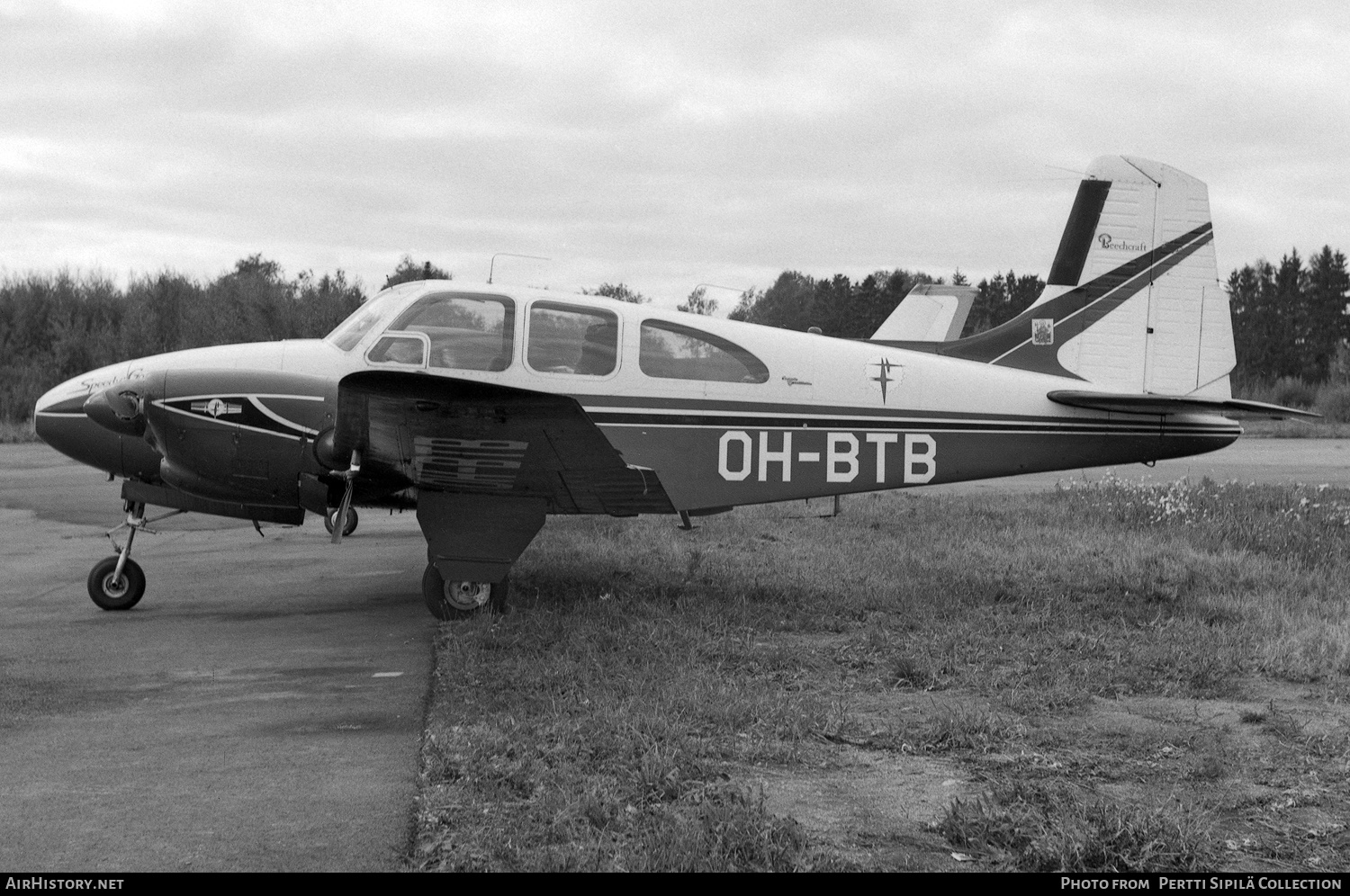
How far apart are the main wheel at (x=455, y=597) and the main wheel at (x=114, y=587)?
2309 millimetres

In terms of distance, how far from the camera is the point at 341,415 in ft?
23.4

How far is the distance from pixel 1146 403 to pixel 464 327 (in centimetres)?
510

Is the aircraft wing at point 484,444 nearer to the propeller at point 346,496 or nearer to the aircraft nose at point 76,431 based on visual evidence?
the propeller at point 346,496

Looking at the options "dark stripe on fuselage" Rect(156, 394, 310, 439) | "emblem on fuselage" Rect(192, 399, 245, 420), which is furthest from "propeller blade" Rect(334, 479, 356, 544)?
"emblem on fuselage" Rect(192, 399, 245, 420)

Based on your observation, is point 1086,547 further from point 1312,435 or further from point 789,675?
point 1312,435

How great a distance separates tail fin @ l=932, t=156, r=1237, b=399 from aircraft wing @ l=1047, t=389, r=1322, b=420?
0.84 ft

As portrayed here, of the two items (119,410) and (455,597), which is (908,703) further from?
(119,410)

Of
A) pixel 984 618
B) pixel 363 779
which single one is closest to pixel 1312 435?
pixel 984 618

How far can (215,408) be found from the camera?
803 cm

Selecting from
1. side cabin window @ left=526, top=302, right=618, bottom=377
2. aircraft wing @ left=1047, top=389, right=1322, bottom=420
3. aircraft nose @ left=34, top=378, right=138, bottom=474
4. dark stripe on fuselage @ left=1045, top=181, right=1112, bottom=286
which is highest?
dark stripe on fuselage @ left=1045, top=181, right=1112, bottom=286

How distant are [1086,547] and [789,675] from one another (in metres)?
4.99

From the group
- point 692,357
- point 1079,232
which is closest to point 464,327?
point 692,357

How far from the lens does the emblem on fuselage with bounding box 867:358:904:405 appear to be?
28.2 ft

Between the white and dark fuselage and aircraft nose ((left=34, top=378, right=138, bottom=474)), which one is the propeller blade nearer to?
the white and dark fuselage
